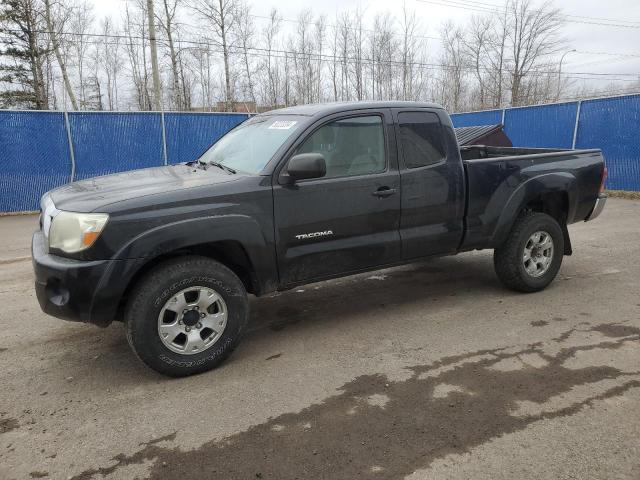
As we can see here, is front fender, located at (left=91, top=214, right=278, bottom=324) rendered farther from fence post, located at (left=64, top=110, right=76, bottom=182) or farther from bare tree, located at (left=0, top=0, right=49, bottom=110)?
bare tree, located at (left=0, top=0, right=49, bottom=110)

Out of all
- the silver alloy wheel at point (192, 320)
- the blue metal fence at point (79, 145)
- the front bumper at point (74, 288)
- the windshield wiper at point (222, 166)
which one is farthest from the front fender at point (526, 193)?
the blue metal fence at point (79, 145)

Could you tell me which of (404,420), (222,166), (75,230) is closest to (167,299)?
(75,230)

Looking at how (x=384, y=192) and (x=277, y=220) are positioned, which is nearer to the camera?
(x=277, y=220)

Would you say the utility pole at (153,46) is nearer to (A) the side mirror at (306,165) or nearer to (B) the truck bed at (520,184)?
(B) the truck bed at (520,184)

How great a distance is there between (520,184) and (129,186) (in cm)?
359

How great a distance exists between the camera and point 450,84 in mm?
43656

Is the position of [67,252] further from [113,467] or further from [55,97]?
[55,97]

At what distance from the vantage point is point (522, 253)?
482 cm

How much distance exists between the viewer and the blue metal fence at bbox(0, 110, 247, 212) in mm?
11211

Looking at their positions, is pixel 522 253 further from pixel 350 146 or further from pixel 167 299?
pixel 167 299

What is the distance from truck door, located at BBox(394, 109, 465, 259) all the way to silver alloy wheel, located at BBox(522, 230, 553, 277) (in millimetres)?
909

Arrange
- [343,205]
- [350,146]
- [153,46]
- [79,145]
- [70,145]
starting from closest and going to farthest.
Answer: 1. [343,205]
2. [350,146]
3. [70,145]
4. [79,145]
5. [153,46]

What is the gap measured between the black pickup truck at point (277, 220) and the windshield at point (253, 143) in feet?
0.07

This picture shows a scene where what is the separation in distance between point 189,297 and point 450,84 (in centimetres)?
4471
